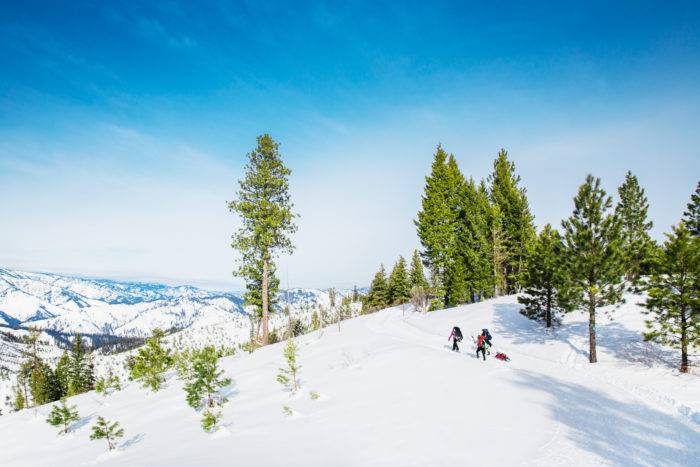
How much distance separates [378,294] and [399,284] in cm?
480

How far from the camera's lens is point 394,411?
35.8 feet

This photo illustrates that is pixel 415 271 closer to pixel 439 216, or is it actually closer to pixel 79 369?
pixel 439 216

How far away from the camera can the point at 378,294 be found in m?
67.2

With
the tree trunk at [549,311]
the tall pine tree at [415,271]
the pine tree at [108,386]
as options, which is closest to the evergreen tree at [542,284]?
the tree trunk at [549,311]

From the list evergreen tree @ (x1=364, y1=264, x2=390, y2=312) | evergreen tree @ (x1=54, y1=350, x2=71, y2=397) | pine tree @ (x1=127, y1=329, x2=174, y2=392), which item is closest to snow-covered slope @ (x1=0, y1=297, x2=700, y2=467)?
pine tree @ (x1=127, y1=329, x2=174, y2=392)

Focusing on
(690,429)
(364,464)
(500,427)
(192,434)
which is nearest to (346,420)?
(364,464)

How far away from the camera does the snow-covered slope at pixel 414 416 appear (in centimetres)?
840

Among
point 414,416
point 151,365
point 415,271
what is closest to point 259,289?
point 151,365

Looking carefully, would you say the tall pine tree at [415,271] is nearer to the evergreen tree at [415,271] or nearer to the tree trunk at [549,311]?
the evergreen tree at [415,271]

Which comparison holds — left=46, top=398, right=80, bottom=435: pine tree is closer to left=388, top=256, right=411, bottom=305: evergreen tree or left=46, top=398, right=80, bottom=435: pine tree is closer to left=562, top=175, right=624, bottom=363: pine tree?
left=562, top=175, right=624, bottom=363: pine tree

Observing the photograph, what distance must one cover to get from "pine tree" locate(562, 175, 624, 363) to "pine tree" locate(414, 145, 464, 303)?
60.3ft

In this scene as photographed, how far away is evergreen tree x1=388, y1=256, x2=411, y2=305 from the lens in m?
64.1

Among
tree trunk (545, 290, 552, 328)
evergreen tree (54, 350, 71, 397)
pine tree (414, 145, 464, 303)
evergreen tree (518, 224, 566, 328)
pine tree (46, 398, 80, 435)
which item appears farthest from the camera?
evergreen tree (54, 350, 71, 397)

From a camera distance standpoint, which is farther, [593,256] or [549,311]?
[549,311]
